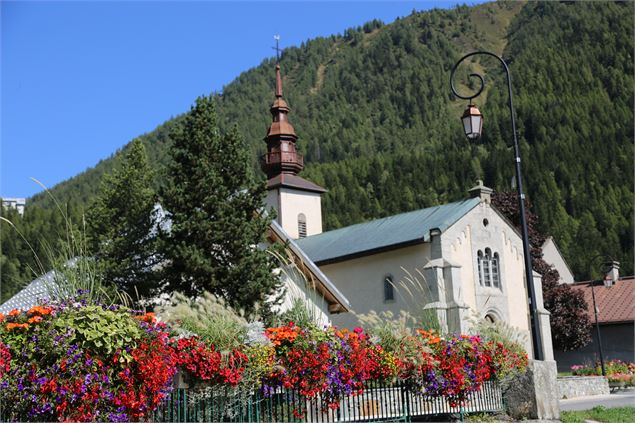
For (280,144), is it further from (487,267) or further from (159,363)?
(159,363)

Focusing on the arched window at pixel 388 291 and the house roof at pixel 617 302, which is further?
the house roof at pixel 617 302

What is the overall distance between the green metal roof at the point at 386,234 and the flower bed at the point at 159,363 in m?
22.7

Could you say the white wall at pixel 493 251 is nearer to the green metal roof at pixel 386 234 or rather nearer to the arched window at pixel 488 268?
the arched window at pixel 488 268

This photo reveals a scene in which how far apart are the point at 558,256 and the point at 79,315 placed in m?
57.3

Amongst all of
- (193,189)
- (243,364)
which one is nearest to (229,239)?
(193,189)

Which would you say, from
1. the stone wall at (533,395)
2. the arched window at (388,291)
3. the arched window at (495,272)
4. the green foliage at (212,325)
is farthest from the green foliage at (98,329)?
the arched window at (495,272)

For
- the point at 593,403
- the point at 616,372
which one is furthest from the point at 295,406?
the point at 616,372

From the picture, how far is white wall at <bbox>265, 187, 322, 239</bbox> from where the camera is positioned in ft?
156

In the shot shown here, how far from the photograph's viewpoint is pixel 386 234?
124ft

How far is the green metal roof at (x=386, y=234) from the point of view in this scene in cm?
3528

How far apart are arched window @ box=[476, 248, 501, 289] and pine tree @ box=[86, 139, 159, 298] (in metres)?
16.7

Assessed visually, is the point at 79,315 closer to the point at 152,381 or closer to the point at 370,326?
the point at 152,381

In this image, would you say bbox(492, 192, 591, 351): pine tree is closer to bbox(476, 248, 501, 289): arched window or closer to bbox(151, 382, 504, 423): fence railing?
bbox(476, 248, 501, 289): arched window

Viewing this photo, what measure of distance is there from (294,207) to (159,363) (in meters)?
39.6
